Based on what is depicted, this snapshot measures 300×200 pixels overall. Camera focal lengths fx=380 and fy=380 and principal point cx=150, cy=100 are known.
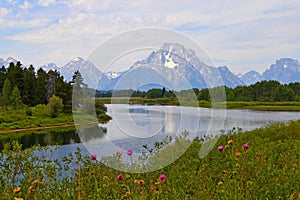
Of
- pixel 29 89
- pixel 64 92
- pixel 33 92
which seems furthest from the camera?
pixel 33 92

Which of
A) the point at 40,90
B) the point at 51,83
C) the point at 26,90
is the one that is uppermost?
the point at 51,83

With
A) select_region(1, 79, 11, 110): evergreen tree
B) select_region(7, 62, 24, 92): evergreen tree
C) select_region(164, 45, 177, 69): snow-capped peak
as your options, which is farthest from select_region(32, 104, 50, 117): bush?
select_region(164, 45, 177, 69): snow-capped peak

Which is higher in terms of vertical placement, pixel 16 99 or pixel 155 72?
pixel 16 99

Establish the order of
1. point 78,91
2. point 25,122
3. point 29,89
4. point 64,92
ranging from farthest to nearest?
point 29,89 < point 64,92 < point 25,122 < point 78,91

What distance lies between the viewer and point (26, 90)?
51781 millimetres

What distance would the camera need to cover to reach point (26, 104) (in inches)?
2045

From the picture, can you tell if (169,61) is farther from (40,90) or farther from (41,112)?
(40,90)

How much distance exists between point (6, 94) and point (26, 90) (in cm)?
508

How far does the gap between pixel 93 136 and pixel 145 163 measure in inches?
45.8

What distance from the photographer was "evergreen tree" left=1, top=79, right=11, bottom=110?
46562 millimetres

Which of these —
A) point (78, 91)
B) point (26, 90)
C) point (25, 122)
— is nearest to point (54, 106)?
point (25, 122)

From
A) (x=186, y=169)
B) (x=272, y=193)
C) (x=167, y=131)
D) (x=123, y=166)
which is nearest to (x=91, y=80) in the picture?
(x=123, y=166)

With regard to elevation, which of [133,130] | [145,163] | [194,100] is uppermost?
[194,100]

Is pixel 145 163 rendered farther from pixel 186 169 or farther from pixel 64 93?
pixel 64 93
